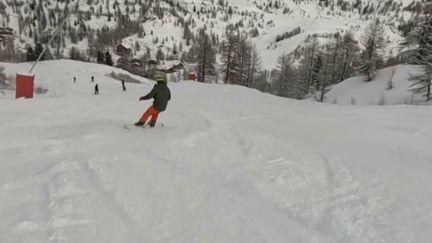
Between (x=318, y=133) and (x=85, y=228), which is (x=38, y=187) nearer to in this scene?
(x=85, y=228)

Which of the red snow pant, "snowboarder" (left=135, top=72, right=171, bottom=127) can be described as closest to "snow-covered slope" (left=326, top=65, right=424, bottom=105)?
"snowboarder" (left=135, top=72, right=171, bottom=127)

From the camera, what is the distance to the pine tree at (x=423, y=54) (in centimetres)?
3428

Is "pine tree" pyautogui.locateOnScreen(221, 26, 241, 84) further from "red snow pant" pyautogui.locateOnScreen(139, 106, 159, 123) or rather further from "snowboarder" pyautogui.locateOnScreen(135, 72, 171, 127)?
"red snow pant" pyautogui.locateOnScreen(139, 106, 159, 123)

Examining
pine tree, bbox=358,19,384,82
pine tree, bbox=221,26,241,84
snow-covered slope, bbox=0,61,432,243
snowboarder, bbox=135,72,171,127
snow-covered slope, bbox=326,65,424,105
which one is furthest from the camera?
pine tree, bbox=221,26,241,84

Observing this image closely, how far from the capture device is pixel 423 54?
3800cm

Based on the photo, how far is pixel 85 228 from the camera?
421 cm

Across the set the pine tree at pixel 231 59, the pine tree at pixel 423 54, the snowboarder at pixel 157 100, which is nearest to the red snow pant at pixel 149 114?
the snowboarder at pixel 157 100

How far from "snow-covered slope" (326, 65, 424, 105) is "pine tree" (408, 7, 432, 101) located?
91 cm

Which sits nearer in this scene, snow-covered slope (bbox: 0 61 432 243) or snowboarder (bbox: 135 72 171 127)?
snow-covered slope (bbox: 0 61 432 243)

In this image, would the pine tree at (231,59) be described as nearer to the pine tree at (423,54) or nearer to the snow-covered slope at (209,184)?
the pine tree at (423,54)

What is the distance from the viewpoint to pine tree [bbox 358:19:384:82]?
153ft

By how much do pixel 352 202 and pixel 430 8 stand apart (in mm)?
39986

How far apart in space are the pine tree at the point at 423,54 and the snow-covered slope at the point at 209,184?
2795cm

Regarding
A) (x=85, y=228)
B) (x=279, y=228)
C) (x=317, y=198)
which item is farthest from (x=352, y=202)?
(x=85, y=228)
